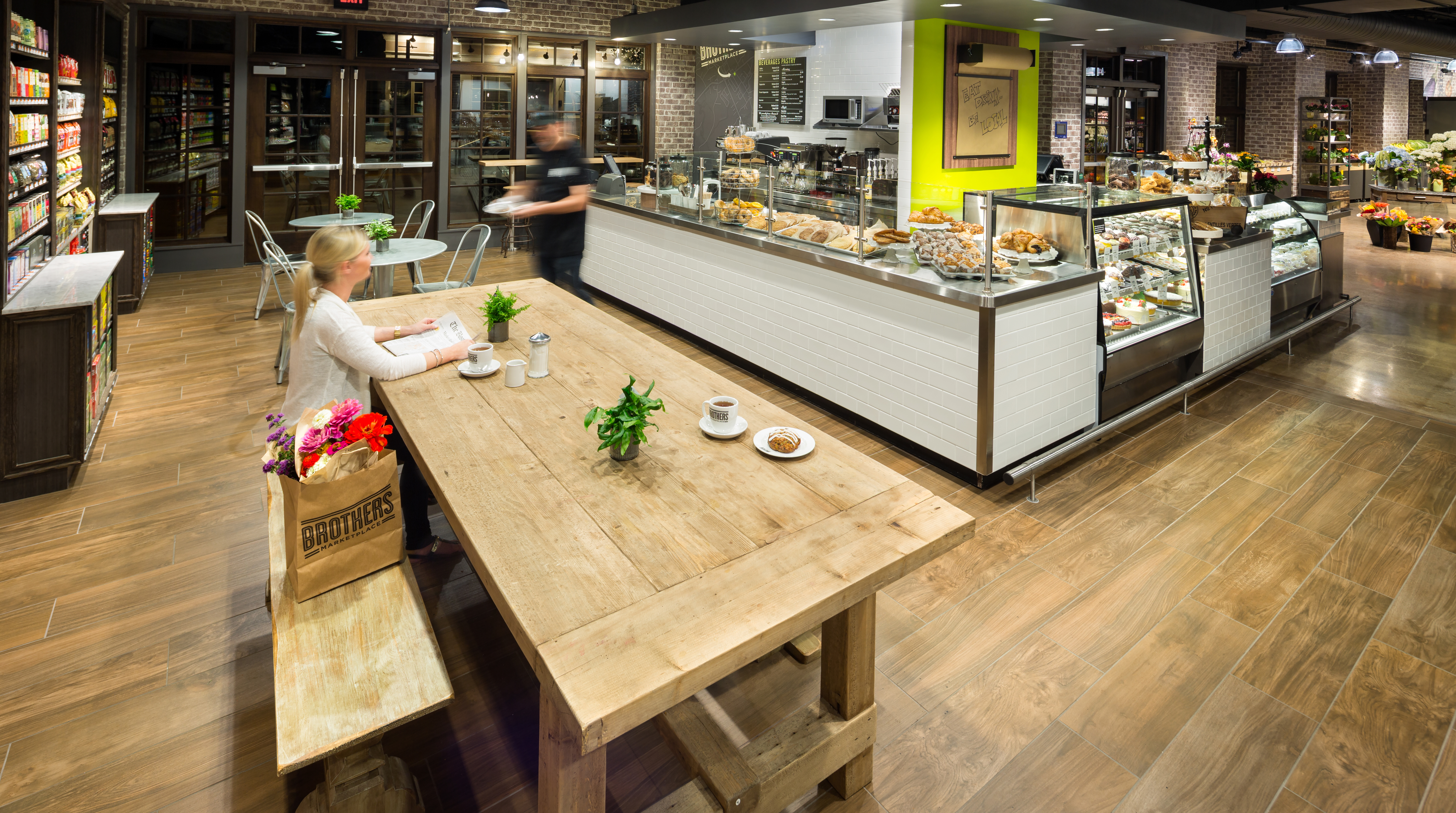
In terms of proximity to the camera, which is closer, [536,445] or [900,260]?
[536,445]

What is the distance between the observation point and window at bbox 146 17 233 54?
759cm

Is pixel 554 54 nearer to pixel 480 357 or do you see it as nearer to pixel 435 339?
pixel 435 339

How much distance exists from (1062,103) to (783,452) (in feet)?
32.8

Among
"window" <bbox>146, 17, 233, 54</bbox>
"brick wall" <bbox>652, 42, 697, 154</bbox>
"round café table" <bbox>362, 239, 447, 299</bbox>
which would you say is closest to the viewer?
"round café table" <bbox>362, 239, 447, 299</bbox>

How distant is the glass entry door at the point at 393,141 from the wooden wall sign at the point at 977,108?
6057mm

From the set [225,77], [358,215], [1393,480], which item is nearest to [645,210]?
[358,215]

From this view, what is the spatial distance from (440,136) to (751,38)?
3.95m

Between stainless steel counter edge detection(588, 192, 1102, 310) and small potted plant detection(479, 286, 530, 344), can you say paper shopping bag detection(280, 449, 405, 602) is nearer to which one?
small potted plant detection(479, 286, 530, 344)

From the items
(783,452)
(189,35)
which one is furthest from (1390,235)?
(189,35)

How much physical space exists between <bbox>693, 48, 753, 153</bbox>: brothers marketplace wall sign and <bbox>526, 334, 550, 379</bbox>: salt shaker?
8.22 metres

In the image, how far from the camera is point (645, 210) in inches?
238

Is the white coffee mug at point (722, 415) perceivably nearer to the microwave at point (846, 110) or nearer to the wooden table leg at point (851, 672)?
the wooden table leg at point (851, 672)

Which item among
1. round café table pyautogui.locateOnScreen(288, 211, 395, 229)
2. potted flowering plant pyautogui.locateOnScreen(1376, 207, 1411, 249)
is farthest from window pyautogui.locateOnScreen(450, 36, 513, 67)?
potted flowering plant pyautogui.locateOnScreen(1376, 207, 1411, 249)

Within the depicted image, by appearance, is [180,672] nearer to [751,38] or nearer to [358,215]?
[358,215]
